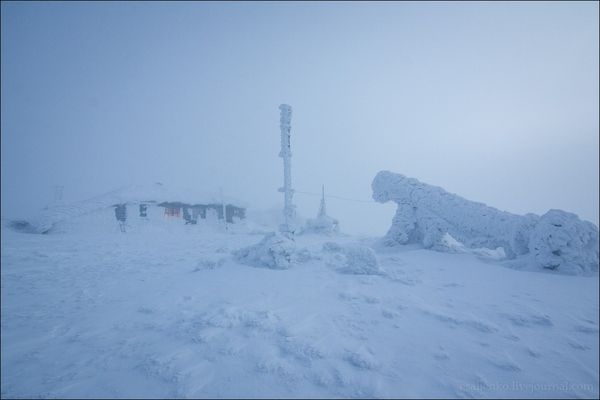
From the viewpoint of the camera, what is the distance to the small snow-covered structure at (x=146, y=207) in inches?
638

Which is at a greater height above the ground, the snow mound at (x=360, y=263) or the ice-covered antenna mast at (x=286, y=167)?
the ice-covered antenna mast at (x=286, y=167)

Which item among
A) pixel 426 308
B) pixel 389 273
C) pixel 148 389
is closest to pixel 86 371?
pixel 148 389

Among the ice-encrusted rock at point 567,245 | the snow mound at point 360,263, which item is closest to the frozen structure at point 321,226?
the snow mound at point 360,263

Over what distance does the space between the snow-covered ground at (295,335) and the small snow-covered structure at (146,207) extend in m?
13.3

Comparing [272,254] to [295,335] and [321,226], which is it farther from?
[321,226]

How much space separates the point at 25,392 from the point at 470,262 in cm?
981

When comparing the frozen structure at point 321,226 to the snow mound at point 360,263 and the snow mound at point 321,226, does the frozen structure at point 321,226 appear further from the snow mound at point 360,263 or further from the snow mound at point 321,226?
the snow mound at point 360,263

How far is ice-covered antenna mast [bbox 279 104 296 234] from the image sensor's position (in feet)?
49.9

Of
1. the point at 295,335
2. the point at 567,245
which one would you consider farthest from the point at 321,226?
the point at 295,335

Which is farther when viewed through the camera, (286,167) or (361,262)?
(286,167)

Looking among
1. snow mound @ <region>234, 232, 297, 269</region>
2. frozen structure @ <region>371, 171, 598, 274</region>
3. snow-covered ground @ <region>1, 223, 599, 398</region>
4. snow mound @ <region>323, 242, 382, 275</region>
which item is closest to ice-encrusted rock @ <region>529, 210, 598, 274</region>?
frozen structure @ <region>371, 171, 598, 274</region>

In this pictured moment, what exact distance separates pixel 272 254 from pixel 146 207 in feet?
57.1

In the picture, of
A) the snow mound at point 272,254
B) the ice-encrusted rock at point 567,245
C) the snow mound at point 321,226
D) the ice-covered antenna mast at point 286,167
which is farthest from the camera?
the snow mound at point 321,226

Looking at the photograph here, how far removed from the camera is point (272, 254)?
7422mm
